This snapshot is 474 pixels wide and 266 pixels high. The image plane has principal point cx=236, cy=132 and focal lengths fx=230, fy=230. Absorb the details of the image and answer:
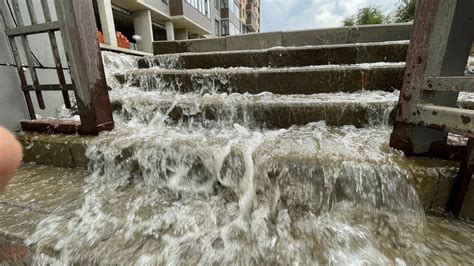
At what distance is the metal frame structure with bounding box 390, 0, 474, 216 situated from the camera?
1193 mm

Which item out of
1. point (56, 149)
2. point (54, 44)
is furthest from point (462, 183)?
point (54, 44)

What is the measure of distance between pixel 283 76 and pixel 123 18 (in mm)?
16102

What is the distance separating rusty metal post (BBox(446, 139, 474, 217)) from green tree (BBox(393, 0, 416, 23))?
406 inches

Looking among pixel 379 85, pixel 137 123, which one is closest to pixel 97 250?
pixel 137 123

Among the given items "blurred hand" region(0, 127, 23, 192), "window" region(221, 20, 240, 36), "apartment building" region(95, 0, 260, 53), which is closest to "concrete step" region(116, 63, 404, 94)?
"blurred hand" region(0, 127, 23, 192)

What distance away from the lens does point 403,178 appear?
4.28 feet

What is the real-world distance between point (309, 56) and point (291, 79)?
94 cm

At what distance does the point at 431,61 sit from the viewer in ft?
4.21

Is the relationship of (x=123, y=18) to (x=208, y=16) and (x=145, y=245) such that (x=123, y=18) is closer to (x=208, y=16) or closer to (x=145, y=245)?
(x=208, y=16)

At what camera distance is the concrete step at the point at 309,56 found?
3256mm

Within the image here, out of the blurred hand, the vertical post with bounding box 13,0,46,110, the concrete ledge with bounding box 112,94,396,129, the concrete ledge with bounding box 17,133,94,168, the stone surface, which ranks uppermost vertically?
the vertical post with bounding box 13,0,46,110

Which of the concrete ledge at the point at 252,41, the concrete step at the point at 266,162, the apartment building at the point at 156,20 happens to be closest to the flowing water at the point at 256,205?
the concrete step at the point at 266,162

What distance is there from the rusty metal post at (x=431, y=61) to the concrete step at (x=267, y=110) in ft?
1.87

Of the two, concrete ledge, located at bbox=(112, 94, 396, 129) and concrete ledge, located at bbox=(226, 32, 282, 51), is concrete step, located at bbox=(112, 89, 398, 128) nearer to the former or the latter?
concrete ledge, located at bbox=(112, 94, 396, 129)
